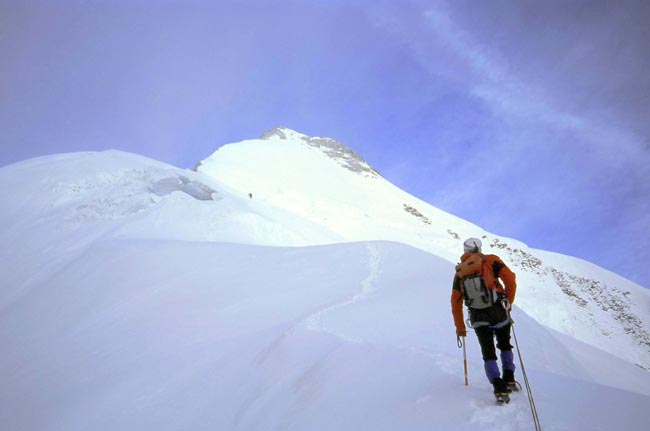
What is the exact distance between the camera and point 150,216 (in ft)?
56.1

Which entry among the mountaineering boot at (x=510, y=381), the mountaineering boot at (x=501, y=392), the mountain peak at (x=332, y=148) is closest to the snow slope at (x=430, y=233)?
the mountain peak at (x=332, y=148)

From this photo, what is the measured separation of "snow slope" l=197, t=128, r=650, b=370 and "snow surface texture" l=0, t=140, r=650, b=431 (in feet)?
43.8

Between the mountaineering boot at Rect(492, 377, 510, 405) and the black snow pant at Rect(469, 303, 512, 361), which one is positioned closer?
the mountaineering boot at Rect(492, 377, 510, 405)

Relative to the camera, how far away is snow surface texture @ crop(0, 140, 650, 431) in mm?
4590

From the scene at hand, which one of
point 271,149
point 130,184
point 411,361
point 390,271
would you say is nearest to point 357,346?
point 411,361

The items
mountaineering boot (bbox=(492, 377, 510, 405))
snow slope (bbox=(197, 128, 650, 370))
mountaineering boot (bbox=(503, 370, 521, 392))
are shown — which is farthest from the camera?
snow slope (bbox=(197, 128, 650, 370))

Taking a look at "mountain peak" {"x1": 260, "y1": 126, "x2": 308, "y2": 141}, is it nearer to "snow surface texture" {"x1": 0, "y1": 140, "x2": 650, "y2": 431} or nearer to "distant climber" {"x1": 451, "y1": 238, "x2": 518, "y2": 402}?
"snow surface texture" {"x1": 0, "y1": 140, "x2": 650, "y2": 431}

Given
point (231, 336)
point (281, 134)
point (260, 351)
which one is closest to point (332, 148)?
point (281, 134)

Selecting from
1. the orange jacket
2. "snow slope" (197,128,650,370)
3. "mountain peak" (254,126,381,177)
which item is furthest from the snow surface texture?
"mountain peak" (254,126,381,177)

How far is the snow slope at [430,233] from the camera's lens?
1009 inches

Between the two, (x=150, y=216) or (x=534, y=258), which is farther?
(x=534, y=258)

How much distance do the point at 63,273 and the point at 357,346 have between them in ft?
38.2

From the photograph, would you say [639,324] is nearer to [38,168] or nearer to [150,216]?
[150,216]

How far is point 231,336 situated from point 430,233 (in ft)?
106
